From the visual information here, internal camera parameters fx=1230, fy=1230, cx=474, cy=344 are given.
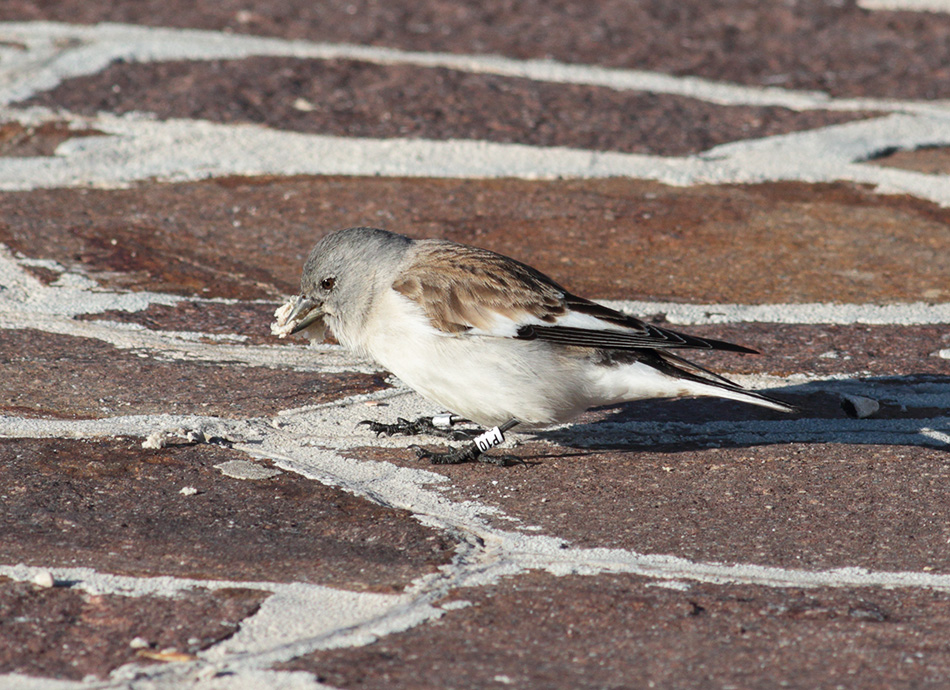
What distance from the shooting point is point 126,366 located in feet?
11.6

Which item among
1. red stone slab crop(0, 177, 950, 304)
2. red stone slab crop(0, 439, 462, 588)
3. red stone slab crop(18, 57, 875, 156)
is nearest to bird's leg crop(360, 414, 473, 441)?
red stone slab crop(0, 439, 462, 588)

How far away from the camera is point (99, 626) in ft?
7.14

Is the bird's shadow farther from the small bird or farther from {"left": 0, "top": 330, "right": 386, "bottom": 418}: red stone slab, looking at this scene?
{"left": 0, "top": 330, "right": 386, "bottom": 418}: red stone slab

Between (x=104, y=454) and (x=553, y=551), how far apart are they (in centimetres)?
115

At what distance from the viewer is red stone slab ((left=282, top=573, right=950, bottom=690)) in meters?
2.05

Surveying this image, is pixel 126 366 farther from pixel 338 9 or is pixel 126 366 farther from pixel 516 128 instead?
pixel 338 9

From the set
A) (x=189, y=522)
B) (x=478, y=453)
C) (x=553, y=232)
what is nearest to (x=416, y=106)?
(x=553, y=232)

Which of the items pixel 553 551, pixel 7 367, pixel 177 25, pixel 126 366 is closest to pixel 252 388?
pixel 126 366

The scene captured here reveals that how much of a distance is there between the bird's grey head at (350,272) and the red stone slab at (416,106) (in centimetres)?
99

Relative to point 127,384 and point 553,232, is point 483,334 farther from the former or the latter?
point 127,384

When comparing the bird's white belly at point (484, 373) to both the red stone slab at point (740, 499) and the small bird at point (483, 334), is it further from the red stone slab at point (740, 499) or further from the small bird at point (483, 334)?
the red stone slab at point (740, 499)

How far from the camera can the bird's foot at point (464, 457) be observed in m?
3.34

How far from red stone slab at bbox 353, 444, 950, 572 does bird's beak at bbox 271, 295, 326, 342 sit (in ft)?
2.42

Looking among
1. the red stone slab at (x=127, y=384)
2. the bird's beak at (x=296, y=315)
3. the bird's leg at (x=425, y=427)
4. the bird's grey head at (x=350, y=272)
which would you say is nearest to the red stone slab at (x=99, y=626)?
the red stone slab at (x=127, y=384)
